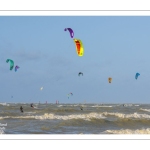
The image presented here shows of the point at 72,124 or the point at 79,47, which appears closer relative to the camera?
the point at 79,47

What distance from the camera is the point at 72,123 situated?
694 inches

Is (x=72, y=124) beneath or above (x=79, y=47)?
beneath

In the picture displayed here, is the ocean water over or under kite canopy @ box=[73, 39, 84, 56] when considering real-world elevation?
under

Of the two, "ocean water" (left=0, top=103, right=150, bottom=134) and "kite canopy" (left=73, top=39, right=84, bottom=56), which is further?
"ocean water" (left=0, top=103, right=150, bottom=134)

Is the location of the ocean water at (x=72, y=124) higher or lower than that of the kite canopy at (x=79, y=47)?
lower

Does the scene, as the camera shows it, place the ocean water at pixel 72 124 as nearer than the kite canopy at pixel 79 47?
No
